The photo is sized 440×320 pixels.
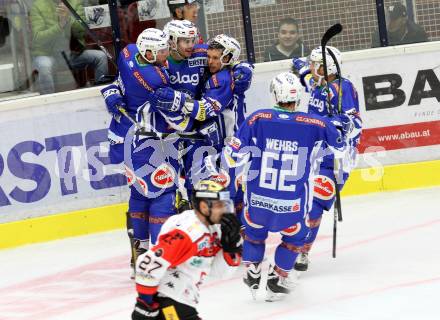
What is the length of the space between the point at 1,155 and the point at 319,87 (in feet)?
8.63

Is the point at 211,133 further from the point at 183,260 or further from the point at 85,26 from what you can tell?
the point at 183,260

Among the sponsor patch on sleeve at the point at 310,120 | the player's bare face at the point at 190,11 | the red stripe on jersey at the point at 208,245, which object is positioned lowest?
the red stripe on jersey at the point at 208,245

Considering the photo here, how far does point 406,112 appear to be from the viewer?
874 cm

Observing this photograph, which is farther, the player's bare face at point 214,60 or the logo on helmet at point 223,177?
the player's bare face at point 214,60

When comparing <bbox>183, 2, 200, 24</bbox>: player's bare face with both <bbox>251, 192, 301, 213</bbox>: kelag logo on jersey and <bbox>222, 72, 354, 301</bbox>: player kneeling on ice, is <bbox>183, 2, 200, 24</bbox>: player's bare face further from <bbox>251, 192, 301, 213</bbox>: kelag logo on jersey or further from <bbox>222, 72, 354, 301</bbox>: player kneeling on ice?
<bbox>251, 192, 301, 213</bbox>: kelag logo on jersey

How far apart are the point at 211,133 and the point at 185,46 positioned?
631mm

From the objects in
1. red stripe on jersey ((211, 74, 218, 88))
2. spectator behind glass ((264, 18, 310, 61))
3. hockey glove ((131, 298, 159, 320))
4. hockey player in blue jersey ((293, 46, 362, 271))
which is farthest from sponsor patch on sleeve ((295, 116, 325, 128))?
spectator behind glass ((264, 18, 310, 61))

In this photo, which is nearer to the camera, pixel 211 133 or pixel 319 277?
pixel 319 277

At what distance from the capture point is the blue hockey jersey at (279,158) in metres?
5.79

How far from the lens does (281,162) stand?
5.82m

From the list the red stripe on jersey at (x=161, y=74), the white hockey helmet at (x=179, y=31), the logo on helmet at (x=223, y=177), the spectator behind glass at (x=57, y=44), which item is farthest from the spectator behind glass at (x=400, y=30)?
the logo on helmet at (x=223, y=177)

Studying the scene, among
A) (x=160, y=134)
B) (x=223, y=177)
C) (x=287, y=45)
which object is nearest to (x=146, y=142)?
(x=160, y=134)

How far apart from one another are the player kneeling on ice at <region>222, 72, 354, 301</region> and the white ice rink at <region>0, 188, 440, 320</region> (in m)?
0.35

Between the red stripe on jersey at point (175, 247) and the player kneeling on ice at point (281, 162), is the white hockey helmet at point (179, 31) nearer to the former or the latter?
the player kneeling on ice at point (281, 162)
